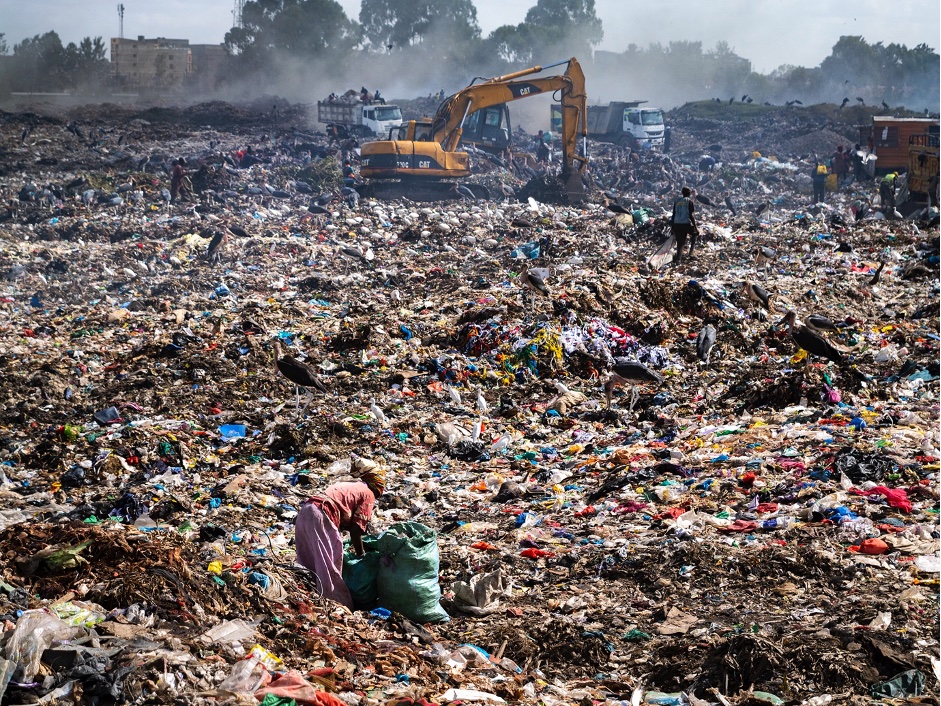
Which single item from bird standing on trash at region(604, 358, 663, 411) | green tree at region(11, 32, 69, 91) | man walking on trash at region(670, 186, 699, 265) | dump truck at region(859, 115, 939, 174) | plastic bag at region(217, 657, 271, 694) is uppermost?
green tree at region(11, 32, 69, 91)

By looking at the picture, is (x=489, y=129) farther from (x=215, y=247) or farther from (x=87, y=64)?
(x=87, y=64)

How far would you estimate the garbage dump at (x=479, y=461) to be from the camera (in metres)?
3.79

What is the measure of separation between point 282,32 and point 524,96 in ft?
122

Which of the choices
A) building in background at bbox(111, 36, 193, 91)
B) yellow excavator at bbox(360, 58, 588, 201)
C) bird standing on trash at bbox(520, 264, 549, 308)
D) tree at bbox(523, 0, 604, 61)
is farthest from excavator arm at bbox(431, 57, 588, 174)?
tree at bbox(523, 0, 604, 61)

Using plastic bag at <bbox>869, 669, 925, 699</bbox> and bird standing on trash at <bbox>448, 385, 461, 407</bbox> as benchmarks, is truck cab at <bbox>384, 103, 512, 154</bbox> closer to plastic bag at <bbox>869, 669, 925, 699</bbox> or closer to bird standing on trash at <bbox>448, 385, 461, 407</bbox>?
bird standing on trash at <bbox>448, 385, 461, 407</bbox>

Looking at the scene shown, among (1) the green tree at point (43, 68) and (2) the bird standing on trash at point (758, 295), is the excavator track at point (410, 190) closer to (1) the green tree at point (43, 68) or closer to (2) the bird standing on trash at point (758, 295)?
(2) the bird standing on trash at point (758, 295)

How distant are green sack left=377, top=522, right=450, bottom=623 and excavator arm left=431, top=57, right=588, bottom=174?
1750 cm

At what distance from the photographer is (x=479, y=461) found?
7.22m

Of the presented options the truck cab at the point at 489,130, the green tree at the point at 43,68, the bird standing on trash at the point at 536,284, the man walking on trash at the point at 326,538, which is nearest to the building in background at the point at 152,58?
the green tree at the point at 43,68

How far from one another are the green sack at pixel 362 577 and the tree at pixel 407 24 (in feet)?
203

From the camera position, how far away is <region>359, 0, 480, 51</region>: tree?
62.9m

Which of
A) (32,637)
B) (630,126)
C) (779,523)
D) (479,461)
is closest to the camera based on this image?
(32,637)

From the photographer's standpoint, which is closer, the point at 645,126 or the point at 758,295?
the point at 758,295

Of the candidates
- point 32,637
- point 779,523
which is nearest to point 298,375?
point 779,523
